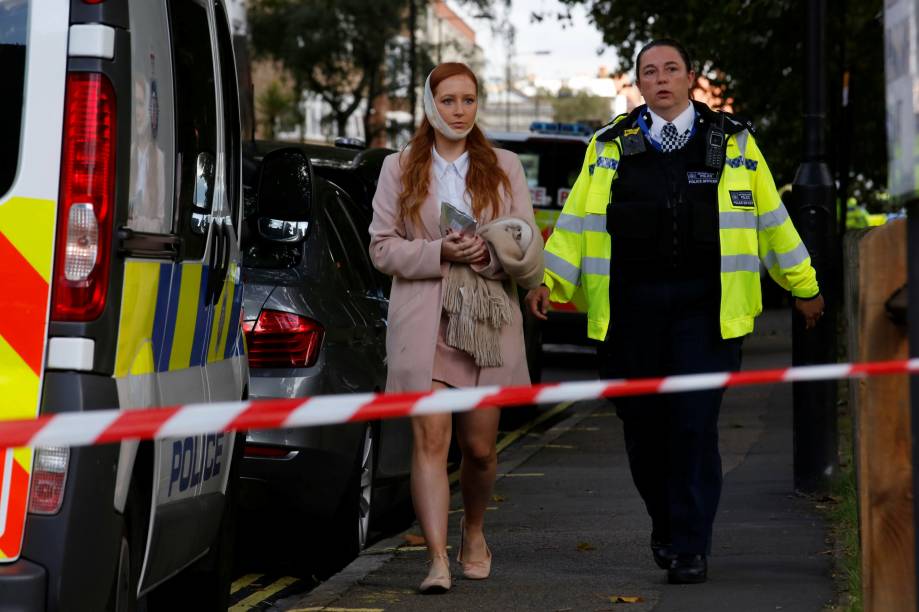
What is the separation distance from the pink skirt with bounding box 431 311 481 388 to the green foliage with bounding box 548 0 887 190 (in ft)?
40.9

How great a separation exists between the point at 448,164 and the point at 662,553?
1548 mm

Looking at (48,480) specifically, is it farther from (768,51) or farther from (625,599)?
(768,51)

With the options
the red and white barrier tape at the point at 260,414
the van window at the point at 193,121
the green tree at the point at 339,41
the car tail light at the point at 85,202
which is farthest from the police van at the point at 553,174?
the green tree at the point at 339,41

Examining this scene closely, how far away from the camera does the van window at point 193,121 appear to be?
4793mm

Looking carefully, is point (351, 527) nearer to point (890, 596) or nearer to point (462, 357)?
point (462, 357)

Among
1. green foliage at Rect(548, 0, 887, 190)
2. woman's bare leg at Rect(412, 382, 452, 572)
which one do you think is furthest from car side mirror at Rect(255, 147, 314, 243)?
green foliage at Rect(548, 0, 887, 190)

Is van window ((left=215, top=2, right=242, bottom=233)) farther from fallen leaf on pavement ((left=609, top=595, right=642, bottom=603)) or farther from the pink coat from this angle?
fallen leaf on pavement ((left=609, top=595, right=642, bottom=603))

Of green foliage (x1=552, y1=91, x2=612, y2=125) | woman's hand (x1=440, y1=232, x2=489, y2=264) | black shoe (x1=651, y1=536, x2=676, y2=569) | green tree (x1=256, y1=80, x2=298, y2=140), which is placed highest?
green foliage (x1=552, y1=91, x2=612, y2=125)

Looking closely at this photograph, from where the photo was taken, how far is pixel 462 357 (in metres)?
6.57

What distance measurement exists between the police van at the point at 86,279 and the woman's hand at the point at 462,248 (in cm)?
184

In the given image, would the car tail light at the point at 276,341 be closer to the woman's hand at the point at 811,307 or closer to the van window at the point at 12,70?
the woman's hand at the point at 811,307

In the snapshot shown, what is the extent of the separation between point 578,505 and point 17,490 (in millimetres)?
5036

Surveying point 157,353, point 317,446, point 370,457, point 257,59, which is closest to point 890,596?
point 157,353

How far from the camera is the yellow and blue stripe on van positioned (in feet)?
14.0
